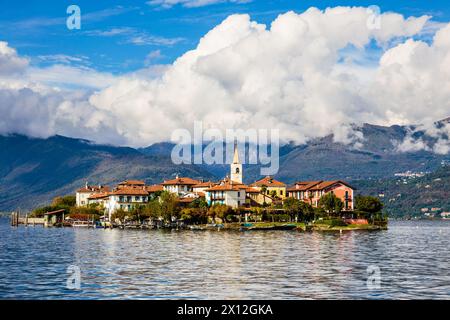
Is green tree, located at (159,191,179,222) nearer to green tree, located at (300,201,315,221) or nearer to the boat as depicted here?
the boat

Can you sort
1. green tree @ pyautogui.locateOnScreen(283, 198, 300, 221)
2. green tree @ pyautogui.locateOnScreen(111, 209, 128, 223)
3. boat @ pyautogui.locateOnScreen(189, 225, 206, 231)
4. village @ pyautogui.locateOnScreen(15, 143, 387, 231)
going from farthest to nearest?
green tree @ pyautogui.locateOnScreen(111, 209, 128, 223) < green tree @ pyautogui.locateOnScreen(283, 198, 300, 221) < village @ pyautogui.locateOnScreen(15, 143, 387, 231) < boat @ pyautogui.locateOnScreen(189, 225, 206, 231)

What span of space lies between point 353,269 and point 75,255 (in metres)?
36.4

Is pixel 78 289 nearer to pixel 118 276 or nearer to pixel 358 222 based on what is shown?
pixel 118 276

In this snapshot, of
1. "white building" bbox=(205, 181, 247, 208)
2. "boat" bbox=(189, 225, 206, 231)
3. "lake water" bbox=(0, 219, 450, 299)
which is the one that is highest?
"white building" bbox=(205, 181, 247, 208)

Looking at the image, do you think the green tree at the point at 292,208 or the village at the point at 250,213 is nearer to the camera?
the village at the point at 250,213

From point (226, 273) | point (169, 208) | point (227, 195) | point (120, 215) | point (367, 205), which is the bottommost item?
point (226, 273)

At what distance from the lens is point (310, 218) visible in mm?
174125

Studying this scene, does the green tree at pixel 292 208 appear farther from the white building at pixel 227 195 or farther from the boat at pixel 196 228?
the boat at pixel 196 228

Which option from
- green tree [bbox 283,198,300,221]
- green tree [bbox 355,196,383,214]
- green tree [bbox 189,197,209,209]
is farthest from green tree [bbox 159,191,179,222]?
green tree [bbox 355,196,383,214]

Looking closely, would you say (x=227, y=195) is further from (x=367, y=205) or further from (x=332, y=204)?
(x=367, y=205)

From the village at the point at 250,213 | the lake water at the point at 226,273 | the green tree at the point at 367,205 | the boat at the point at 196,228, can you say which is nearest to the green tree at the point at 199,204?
the village at the point at 250,213

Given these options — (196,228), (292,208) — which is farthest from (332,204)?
(196,228)

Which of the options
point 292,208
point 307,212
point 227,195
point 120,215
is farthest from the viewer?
point 120,215
